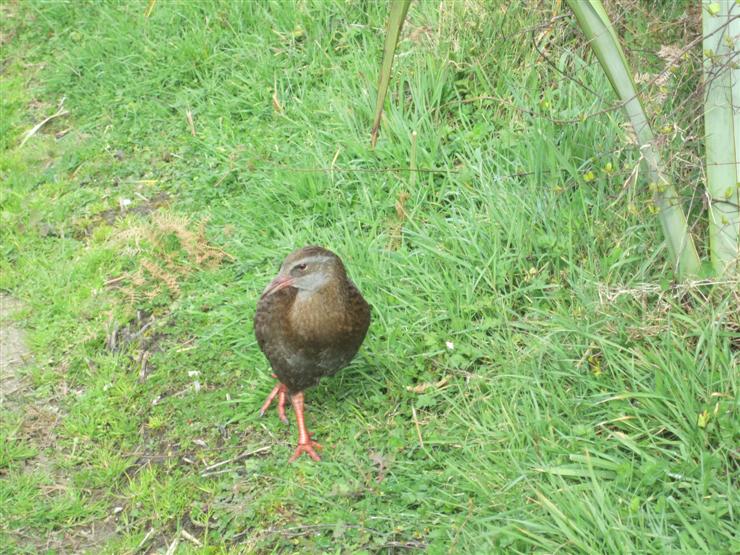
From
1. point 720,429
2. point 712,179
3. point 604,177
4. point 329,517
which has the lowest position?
point 329,517

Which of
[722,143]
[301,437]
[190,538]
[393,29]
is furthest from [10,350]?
[722,143]

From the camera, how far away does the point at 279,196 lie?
16.9 ft

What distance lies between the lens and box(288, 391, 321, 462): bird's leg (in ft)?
13.0

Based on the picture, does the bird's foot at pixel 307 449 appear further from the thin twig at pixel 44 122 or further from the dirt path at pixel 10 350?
the thin twig at pixel 44 122

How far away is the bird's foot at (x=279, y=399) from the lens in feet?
13.8

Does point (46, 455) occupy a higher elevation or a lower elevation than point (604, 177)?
lower

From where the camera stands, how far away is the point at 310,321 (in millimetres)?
3883

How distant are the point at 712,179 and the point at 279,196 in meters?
2.43

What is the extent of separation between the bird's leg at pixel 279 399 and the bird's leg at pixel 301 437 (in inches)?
4.6

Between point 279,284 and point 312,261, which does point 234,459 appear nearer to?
point 279,284

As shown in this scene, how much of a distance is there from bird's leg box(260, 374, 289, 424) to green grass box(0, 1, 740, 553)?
53mm

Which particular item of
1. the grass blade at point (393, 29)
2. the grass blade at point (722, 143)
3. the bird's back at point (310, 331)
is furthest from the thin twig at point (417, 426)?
the grass blade at point (393, 29)

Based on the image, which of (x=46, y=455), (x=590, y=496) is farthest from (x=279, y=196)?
(x=590, y=496)

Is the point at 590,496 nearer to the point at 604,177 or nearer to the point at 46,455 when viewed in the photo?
the point at 604,177
